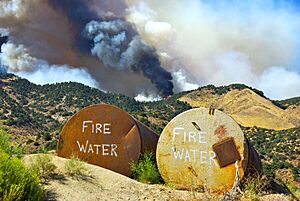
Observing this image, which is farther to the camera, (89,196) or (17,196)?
(89,196)

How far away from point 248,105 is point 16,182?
74409mm

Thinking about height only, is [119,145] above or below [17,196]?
above

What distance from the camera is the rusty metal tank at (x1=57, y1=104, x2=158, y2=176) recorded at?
12.3 metres

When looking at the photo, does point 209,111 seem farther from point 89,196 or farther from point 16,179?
point 16,179

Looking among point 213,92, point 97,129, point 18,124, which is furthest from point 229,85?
point 97,129

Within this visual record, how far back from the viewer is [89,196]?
30.9ft

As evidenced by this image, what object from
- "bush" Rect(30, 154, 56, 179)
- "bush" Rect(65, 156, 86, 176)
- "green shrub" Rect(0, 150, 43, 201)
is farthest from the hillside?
"green shrub" Rect(0, 150, 43, 201)

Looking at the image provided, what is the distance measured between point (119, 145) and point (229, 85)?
246ft

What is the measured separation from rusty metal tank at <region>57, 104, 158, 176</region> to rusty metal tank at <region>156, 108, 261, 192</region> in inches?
32.0

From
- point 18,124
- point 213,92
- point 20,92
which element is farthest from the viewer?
point 213,92

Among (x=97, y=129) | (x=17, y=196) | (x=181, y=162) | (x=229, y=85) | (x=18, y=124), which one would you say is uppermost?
(x=229, y=85)

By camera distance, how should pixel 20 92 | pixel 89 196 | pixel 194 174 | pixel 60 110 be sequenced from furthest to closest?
1. pixel 20 92
2. pixel 60 110
3. pixel 194 174
4. pixel 89 196

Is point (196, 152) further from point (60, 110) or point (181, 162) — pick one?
point (60, 110)

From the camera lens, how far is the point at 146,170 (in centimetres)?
1201
